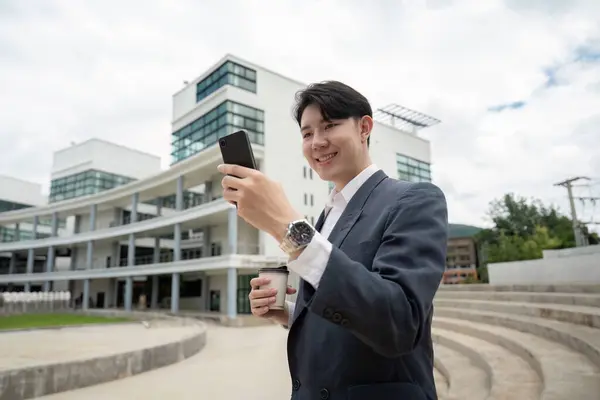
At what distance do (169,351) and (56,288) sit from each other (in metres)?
33.9

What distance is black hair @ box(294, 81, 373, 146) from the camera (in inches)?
56.2

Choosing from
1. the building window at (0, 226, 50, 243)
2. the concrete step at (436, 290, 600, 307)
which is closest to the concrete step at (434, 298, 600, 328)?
the concrete step at (436, 290, 600, 307)

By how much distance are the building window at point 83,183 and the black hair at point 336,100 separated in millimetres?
42386

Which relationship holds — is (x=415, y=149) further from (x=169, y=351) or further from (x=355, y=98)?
(x=355, y=98)

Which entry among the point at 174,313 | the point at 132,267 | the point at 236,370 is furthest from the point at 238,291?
the point at 236,370

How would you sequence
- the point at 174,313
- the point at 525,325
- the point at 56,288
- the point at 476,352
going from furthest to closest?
1. the point at 56,288
2. the point at 174,313
3. the point at 525,325
4. the point at 476,352

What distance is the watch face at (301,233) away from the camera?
100cm

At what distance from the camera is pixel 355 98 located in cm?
146

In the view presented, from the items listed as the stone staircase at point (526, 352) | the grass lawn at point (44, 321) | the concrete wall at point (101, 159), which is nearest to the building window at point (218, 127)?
the grass lawn at point (44, 321)

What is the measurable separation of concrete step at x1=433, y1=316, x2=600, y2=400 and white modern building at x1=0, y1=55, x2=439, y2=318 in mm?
16054

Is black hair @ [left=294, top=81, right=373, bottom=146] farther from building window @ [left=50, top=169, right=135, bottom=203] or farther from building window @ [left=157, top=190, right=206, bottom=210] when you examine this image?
building window @ [left=50, top=169, right=135, bottom=203]

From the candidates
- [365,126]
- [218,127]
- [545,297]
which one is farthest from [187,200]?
[365,126]

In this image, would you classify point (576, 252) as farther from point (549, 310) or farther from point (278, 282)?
point (278, 282)

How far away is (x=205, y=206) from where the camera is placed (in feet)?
71.6
